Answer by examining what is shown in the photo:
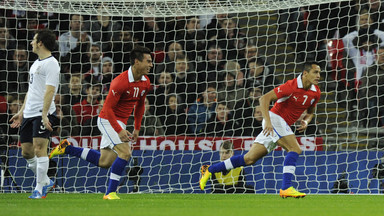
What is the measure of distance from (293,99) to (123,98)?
2020 millimetres

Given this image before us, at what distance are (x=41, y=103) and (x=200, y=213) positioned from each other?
2.64 metres

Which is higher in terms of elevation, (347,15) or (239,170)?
(347,15)

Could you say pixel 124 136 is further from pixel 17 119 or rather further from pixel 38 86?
pixel 17 119

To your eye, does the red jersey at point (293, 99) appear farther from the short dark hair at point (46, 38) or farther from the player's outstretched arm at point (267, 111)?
the short dark hair at point (46, 38)

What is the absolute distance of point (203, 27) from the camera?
1147 centimetres

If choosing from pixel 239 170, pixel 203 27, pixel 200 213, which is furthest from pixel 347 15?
pixel 200 213

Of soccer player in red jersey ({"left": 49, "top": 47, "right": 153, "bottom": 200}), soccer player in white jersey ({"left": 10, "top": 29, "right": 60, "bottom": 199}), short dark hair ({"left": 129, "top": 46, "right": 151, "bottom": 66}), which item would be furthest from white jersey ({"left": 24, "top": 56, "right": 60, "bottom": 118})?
short dark hair ({"left": 129, "top": 46, "right": 151, "bottom": 66})

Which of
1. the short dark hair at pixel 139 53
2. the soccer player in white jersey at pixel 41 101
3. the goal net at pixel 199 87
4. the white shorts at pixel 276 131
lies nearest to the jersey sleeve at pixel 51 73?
the soccer player in white jersey at pixel 41 101

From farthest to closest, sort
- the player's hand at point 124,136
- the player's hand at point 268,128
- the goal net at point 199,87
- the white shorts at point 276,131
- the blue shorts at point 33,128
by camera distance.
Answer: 1. the goal net at point 199,87
2. the white shorts at point 276,131
3. the player's hand at point 268,128
4. the blue shorts at point 33,128
5. the player's hand at point 124,136

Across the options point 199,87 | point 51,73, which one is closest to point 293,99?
point 51,73

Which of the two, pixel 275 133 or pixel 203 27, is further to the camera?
pixel 203 27

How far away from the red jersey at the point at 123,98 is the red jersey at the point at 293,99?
160cm

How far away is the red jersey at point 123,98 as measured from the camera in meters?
6.75

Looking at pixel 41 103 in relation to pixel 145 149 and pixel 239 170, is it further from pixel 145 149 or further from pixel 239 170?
pixel 239 170
